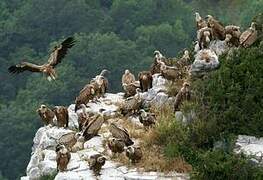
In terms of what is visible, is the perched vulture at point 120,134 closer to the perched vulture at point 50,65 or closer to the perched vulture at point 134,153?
the perched vulture at point 134,153

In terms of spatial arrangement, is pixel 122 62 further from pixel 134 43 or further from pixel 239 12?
pixel 239 12

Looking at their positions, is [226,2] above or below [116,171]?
above

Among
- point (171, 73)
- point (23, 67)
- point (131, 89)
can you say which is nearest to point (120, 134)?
point (171, 73)

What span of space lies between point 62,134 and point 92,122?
150 centimetres

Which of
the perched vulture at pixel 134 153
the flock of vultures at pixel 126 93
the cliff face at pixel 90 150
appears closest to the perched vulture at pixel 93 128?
the flock of vultures at pixel 126 93

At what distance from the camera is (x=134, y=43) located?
96000 millimetres

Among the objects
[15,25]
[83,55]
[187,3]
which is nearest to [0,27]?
[15,25]

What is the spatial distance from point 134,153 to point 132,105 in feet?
12.6

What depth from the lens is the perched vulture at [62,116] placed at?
Result: 99.2 ft

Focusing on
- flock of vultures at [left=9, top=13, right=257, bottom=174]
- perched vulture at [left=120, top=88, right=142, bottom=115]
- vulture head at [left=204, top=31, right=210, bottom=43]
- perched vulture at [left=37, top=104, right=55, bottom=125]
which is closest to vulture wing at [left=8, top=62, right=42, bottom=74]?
flock of vultures at [left=9, top=13, right=257, bottom=174]

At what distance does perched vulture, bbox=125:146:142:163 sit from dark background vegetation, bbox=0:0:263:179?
170 ft

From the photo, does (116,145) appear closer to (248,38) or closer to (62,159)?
(62,159)

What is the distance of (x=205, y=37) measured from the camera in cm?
2992

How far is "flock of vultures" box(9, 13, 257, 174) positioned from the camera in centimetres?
2709
